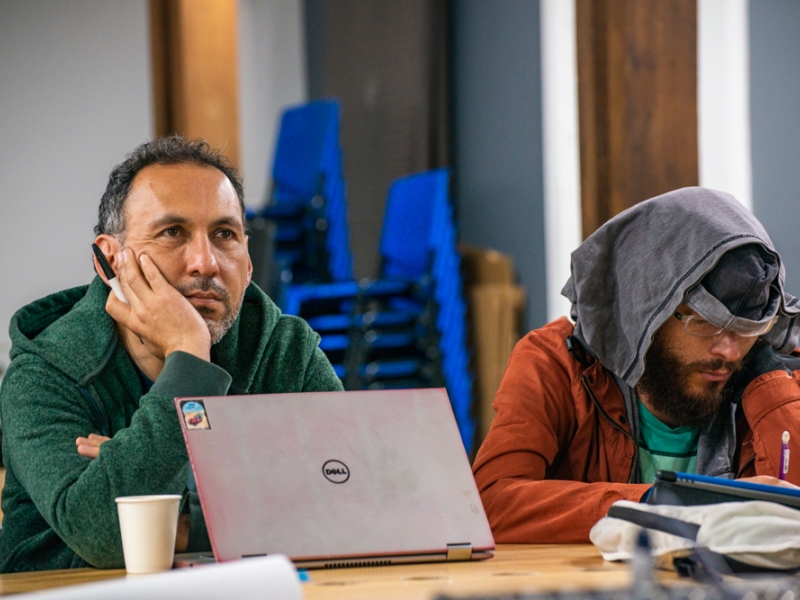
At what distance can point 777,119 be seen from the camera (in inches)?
136

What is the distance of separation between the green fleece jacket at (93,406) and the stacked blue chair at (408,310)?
2930 millimetres

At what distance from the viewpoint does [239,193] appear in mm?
1834

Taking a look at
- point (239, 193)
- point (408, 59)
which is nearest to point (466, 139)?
point (408, 59)

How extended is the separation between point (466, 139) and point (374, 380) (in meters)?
1.54

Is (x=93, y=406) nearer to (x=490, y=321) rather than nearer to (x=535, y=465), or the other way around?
(x=535, y=465)

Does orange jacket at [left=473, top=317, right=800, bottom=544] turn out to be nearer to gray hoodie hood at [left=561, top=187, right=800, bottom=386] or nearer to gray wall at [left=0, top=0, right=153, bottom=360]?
gray hoodie hood at [left=561, top=187, right=800, bottom=386]

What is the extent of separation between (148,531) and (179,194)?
677 millimetres

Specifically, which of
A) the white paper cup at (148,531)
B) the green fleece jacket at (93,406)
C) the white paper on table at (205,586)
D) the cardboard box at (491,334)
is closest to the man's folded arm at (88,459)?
the green fleece jacket at (93,406)

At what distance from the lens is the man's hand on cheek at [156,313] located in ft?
5.11

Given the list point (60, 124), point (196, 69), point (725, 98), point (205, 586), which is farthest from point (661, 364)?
point (60, 124)

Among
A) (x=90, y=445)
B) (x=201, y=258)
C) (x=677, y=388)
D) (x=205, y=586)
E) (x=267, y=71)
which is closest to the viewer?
(x=205, y=586)

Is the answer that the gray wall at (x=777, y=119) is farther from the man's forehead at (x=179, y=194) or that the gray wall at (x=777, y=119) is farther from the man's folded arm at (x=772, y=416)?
the man's forehead at (x=179, y=194)

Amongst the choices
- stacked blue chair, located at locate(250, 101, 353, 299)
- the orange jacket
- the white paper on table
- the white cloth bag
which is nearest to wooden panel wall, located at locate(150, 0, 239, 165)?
stacked blue chair, located at locate(250, 101, 353, 299)

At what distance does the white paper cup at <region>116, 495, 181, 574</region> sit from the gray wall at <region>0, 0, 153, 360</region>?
4.25 m
